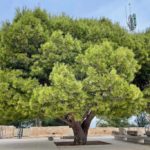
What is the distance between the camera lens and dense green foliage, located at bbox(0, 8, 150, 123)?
1716 cm

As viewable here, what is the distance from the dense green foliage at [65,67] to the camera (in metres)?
17.2

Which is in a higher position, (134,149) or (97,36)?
(97,36)

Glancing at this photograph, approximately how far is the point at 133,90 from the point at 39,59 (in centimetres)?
483

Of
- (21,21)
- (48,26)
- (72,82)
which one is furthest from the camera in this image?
(48,26)

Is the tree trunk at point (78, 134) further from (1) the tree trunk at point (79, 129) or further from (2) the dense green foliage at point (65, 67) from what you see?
(2) the dense green foliage at point (65, 67)

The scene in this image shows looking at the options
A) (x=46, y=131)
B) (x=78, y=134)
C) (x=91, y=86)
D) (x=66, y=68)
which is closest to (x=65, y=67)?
(x=66, y=68)

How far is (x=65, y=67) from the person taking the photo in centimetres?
1722

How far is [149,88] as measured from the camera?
21.0m

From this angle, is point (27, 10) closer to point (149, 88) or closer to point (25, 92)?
point (25, 92)

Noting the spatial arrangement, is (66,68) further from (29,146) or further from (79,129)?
(29,146)

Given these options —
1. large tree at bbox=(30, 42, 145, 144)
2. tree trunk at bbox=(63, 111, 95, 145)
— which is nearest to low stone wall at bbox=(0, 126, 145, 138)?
tree trunk at bbox=(63, 111, 95, 145)

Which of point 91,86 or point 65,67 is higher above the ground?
point 65,67

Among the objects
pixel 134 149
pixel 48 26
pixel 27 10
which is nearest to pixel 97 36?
pixel 48 26

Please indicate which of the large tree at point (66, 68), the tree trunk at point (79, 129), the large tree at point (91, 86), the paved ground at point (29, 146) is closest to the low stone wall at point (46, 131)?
the paved ground at point (29, 146)
